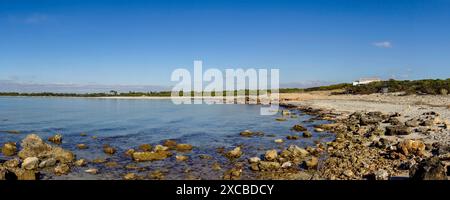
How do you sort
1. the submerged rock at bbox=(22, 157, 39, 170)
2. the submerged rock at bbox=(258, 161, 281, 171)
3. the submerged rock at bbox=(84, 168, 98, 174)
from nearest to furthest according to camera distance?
the submerged rock at bbox=(258, 161, 281, 171)
the submerged rock at bbox=(84, 168, 98, 174)
the submerged rock at bbox=(22, 157, 39, 170)

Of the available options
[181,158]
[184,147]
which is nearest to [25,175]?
[181,158]

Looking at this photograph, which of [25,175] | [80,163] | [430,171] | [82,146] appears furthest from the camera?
[82,146]

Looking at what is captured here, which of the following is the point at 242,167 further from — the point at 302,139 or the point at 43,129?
the point at 43,129

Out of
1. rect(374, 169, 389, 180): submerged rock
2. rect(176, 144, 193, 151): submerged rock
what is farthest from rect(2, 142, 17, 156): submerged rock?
rect(374, 169, 389, 180): submerged rock

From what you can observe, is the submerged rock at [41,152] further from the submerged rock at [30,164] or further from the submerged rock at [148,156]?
the submerged rock at [148,156]

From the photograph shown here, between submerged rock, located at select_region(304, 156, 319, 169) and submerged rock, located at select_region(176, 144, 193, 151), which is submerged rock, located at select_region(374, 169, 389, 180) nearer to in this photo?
submerged rock, located at select_region(304, 156, 319, 169)

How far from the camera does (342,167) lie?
1345cm

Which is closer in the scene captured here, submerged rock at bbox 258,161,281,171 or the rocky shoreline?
the rocky shoreline

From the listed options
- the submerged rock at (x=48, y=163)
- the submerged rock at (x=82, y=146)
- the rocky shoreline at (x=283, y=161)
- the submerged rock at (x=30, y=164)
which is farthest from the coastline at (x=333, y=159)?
the submerged rock at (x=82, y=146)

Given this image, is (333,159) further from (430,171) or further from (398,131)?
(398,131)

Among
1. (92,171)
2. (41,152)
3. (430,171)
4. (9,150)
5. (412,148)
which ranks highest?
(430,171)

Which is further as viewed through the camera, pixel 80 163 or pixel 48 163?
pixel 80 163

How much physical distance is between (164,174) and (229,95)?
100560mm
